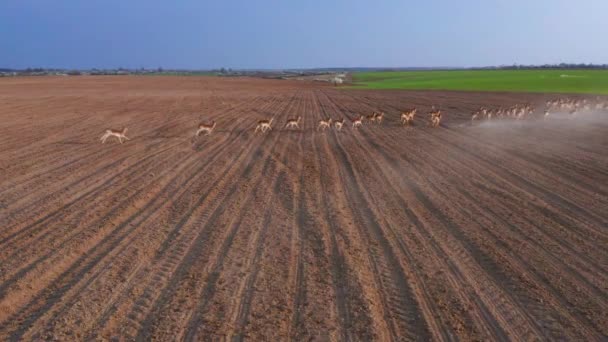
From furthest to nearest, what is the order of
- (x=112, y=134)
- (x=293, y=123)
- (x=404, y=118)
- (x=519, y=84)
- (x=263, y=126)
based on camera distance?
(x=519, y=84), (x=404, y=118), (x=293, y=123), (x=263, y=126), (x=112, y=134)

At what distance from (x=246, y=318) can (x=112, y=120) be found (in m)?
26.8

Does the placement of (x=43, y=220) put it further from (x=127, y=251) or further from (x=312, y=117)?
(x=312, y=117)

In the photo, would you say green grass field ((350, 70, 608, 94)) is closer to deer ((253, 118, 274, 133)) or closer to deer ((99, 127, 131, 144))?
deer ((253, 118, 274, 133))

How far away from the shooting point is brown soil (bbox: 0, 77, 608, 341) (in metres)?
6.67

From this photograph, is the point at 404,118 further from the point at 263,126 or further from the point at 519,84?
the point at 519,84

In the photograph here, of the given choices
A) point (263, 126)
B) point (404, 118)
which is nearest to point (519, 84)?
point (404, 118)

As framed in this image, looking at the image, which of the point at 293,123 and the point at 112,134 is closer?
the point at 112,134

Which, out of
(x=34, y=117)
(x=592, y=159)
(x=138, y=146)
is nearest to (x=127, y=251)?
(x=138, y=146)

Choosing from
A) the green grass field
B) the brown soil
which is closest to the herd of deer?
the brown soil

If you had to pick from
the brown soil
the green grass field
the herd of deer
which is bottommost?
the green grass field

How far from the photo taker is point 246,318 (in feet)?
21.9

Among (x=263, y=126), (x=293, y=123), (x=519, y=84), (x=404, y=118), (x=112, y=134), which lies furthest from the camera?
(x=519, y=84)

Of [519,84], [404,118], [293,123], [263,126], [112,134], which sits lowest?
[519,84]

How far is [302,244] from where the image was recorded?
30.9 ft
